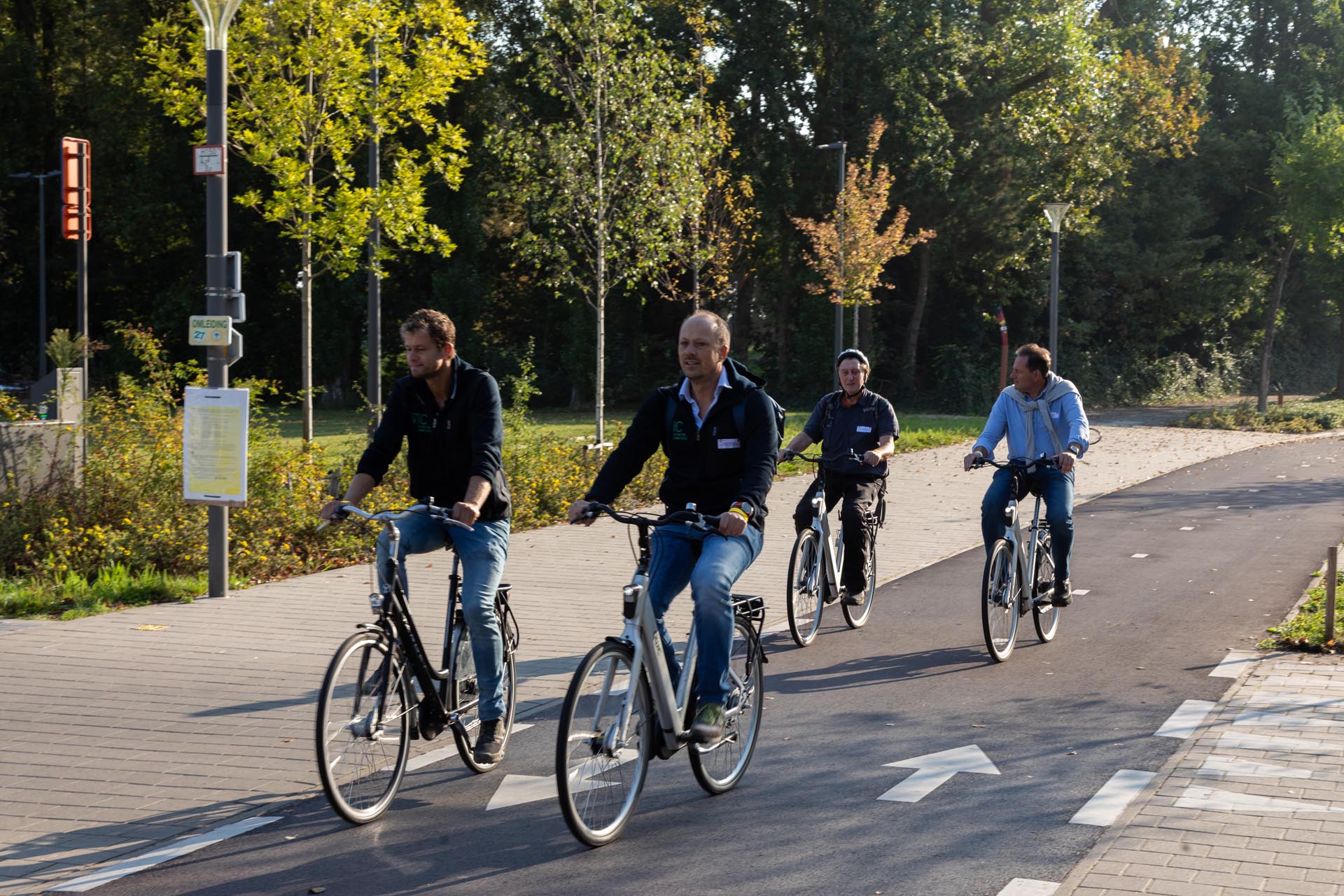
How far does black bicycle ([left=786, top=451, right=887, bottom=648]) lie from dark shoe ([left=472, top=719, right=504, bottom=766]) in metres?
3.03

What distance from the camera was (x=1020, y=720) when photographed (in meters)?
6.54

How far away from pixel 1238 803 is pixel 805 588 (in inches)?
143

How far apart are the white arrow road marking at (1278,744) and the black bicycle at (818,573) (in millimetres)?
2831

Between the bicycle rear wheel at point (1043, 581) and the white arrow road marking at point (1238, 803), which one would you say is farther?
the bicycle rear wheel at point (1043, 581)

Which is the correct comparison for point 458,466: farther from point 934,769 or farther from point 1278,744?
point 1278,744

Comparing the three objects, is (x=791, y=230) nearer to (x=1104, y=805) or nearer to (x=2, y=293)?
(x=2, y=293)

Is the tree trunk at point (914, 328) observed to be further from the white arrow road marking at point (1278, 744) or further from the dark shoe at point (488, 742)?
the dark shoe at point (488, 742)

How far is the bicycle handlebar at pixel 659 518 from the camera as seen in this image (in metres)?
4.84

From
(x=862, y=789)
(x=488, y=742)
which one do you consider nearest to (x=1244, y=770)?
(x=862, y=789)

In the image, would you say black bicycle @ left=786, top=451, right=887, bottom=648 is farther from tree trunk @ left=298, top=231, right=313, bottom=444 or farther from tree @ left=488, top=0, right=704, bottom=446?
tree @ left=488, top=0, right=704, bottom=446

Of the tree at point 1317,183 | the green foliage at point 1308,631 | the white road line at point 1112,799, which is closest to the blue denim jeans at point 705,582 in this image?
the white road line at point 1112,799

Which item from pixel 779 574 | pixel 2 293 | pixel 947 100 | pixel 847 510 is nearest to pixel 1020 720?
pixel 847 510

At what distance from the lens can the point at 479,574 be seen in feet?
17.5

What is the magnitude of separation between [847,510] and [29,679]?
4679 mm
